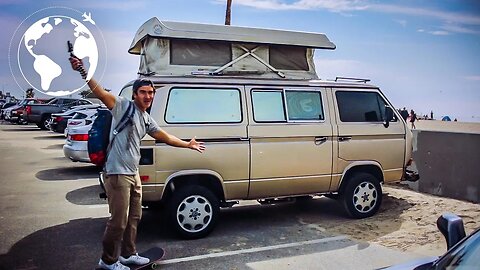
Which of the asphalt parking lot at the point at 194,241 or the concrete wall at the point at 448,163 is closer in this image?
the asphalt parking lot at the point at 194,241

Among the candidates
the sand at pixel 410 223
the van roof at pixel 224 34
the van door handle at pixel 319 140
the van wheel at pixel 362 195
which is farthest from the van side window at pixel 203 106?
the sand at pixel 410 223

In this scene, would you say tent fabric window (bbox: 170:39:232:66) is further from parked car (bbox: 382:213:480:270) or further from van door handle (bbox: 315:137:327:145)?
parked car (bbox: 382:213:480:270)

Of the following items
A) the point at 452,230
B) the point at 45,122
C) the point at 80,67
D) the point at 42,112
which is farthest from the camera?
the point at 45,122

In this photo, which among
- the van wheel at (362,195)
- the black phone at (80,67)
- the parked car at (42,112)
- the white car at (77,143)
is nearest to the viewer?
the black phone at (80,67)

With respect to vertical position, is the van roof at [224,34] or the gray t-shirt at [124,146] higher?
the van roof at [224,34]

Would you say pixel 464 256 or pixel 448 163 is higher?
pixel 464 256

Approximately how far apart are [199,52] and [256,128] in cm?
142

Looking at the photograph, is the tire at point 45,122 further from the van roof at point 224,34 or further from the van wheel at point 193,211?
the van wheel at point 193,211

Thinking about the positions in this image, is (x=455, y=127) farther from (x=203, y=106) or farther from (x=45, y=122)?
(x=45, y=122)

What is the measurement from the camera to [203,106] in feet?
20.0

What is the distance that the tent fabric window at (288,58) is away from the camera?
23.3 feet

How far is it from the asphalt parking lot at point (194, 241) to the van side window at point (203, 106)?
1.64m

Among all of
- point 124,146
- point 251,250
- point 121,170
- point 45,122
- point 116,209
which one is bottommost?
point 251,250

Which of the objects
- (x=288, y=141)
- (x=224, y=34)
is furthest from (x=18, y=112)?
(x=288, y=141)
